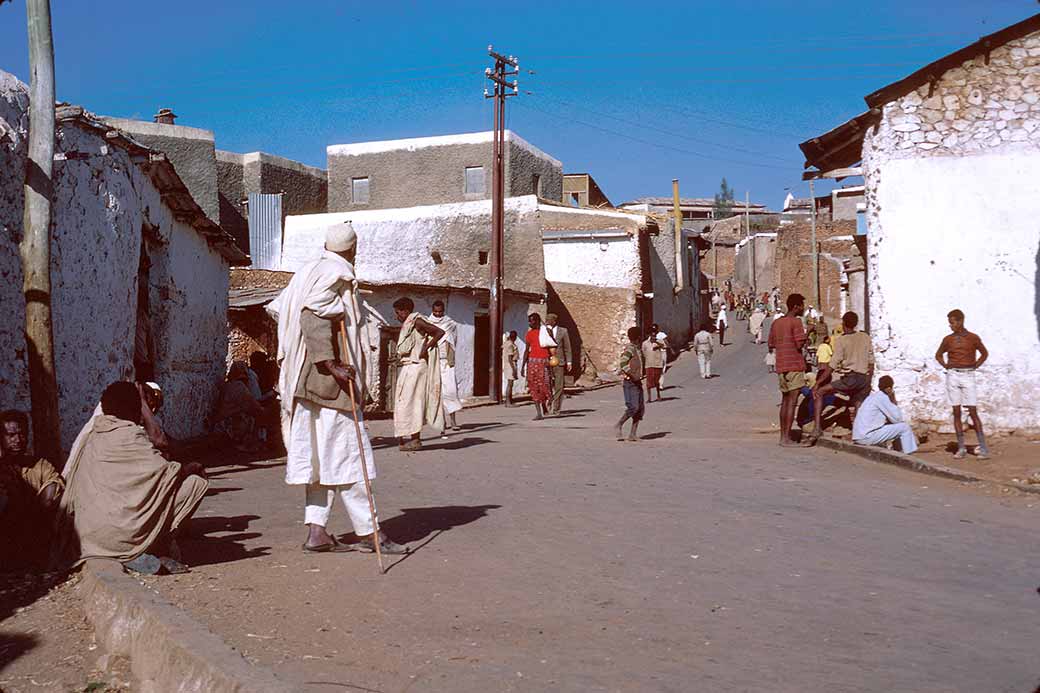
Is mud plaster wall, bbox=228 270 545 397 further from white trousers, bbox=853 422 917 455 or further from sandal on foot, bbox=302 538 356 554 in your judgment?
sandal on foot, bbox=302 538 356 554

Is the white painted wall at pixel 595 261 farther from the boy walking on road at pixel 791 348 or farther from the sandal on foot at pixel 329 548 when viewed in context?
the sandal on foot at pixel 329 548

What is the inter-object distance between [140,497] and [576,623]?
2664 mm

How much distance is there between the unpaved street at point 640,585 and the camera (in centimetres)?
Answer: 395

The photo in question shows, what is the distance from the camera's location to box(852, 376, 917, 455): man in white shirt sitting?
11.5 m

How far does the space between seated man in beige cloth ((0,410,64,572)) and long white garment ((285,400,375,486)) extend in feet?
5.26

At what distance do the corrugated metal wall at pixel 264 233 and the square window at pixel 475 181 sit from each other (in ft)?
23.2

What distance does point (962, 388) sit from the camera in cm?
1113

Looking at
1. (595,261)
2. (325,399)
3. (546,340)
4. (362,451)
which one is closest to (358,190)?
(595,261)

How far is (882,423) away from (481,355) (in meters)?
17.8

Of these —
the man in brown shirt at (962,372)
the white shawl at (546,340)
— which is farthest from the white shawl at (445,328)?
the man in brown shirt at (962,372)

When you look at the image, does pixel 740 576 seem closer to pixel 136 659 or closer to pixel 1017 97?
pixel 136 659

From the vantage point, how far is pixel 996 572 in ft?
18.9

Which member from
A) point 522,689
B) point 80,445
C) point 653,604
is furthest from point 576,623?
point 80,445

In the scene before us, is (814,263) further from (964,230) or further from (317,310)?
(317,310)
